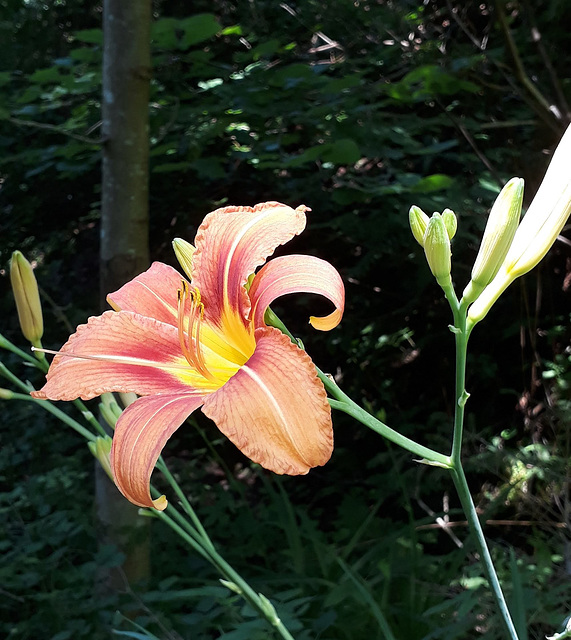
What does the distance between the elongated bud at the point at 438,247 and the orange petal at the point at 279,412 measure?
0.79ft

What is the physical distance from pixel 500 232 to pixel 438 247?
0.08m

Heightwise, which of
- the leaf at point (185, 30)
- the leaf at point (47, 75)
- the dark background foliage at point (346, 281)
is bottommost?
the dark background foliage at point (346, 281)

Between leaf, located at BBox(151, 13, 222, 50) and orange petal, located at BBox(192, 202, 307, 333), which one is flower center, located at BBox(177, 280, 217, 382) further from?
leaf, located at BBox(151, 13, 222, 50)

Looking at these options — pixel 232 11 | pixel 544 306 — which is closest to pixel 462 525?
pixel 544 306

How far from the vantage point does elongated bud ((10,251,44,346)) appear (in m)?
1.19

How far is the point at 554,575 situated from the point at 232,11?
10.1ft

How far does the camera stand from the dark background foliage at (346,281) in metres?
2.21

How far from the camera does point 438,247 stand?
81 cm

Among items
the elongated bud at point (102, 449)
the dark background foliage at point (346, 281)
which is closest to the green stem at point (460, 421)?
the elongated bud at point (102, 449)

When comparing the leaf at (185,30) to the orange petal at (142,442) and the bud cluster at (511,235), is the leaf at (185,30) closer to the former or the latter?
the bud cluster at (511,235)

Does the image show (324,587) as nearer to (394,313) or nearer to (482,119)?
(394,313)

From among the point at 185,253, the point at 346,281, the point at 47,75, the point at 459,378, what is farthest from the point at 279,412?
the point at 346,281

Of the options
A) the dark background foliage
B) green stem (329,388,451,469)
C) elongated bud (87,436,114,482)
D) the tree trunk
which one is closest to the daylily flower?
green stem (329,388,451,469)

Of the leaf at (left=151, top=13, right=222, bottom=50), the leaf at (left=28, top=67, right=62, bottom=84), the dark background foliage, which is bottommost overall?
the dark background foliage
